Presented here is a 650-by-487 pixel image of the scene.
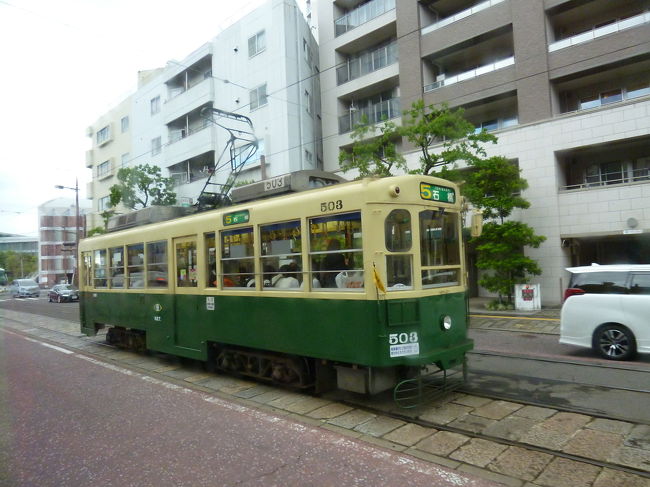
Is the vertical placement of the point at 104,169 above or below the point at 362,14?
below

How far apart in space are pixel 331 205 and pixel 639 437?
393cm

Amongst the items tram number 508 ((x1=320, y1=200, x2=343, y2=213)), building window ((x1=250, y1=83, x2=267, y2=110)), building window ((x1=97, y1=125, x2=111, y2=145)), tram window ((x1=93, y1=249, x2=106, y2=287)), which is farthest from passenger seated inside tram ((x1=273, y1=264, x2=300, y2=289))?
building window ((x1=97, y1=125, x2=111, y2=145))

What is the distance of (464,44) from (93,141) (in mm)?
36078

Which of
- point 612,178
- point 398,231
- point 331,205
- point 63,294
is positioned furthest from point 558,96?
point 63,294

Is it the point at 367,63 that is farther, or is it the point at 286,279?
the point at 367,63

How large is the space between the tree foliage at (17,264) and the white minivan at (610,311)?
82442mm

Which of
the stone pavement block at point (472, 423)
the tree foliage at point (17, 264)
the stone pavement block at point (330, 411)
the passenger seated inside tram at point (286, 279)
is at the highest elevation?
the tree foliage at point (17, 264)

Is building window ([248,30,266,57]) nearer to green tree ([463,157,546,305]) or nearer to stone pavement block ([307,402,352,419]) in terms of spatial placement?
green tree ([463,157,546,305])

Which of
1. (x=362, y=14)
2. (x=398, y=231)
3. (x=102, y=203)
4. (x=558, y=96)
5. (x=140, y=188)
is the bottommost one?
(x=398, y=231)

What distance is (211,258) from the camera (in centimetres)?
732

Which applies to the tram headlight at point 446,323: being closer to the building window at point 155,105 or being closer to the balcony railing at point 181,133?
the balcony railing at point 181,133

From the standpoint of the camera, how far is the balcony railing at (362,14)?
2272 centimetres

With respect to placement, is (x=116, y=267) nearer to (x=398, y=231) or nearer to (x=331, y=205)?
(x=331, y=205)

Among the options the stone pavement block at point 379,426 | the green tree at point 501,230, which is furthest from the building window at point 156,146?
the stone pavement block at point 379,426
